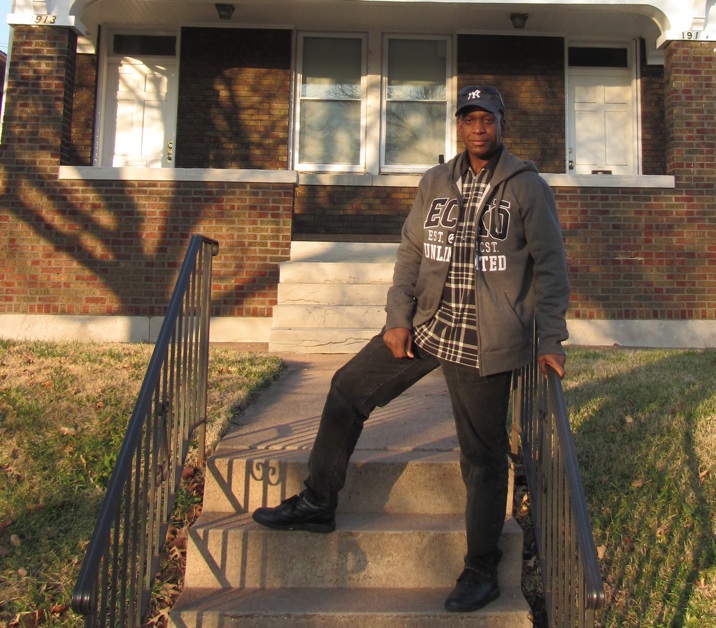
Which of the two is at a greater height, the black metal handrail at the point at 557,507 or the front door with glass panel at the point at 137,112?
the front door with glass panel at the point at 137,112

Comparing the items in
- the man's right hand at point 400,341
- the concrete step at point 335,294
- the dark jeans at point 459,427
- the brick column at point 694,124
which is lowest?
the dark jeans at point 459,427

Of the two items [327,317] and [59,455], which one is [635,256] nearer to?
[327,317]

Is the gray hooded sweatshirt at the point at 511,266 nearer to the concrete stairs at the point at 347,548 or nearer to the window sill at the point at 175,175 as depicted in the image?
the concrete stairs at the point at 347,548

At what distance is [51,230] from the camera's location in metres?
7.83

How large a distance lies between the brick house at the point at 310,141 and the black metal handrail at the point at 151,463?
4.06 m

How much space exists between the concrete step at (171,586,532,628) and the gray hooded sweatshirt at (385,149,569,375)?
0.94 meters

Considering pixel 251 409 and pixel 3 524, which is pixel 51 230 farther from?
pixel 3 524

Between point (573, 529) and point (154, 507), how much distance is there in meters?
1.54

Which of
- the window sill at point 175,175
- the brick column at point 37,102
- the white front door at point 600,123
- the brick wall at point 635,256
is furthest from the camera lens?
the white front door at point 600,123

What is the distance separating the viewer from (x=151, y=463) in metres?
2.90

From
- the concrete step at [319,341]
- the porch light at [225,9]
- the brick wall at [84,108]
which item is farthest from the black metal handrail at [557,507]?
the brick wall at [84,108]

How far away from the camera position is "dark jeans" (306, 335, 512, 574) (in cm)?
264

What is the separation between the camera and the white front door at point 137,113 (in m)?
10.0

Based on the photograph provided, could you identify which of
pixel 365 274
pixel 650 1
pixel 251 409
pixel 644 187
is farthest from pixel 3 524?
pixel 650 1
